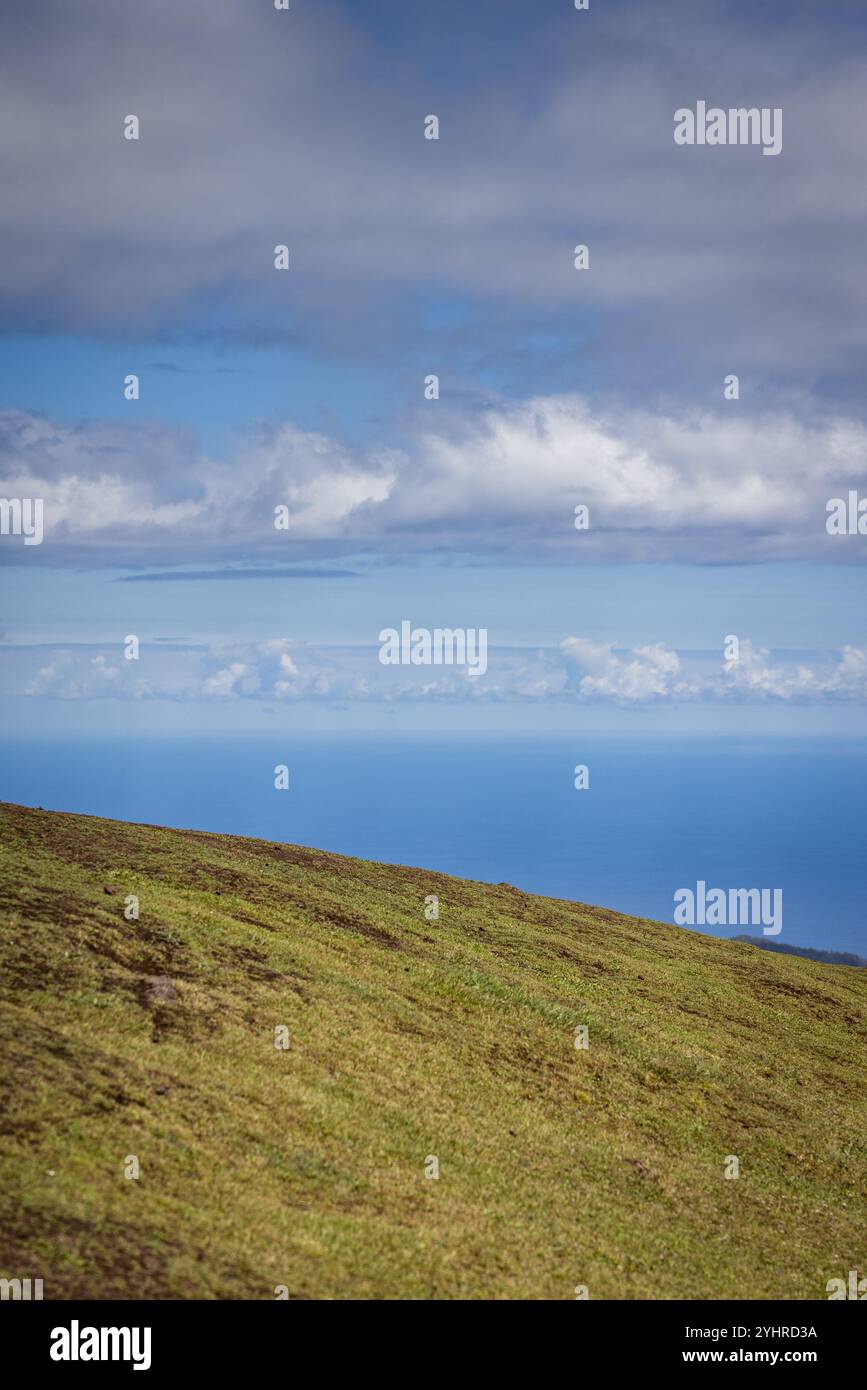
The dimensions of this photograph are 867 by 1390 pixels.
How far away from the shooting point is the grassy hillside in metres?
17.1

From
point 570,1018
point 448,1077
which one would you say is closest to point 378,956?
point 570,1018

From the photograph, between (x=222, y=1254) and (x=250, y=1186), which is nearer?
(x=222, y=1254)

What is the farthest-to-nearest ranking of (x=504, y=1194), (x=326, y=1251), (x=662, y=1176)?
(x=662, y=1176)
(x=504, y=1194)
(x=326, y=1251)

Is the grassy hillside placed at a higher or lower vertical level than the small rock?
lower

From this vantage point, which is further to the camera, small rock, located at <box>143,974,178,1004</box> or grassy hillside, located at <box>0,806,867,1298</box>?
small rock, located at <box>143,974,178,1004</box>

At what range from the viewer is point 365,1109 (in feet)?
78.3

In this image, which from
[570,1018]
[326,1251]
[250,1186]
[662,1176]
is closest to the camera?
[326,1251]

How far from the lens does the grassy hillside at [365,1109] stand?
56.1ft

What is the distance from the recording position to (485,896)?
5591 centimetres

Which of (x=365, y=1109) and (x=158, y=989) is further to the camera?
(x=158, y=989)

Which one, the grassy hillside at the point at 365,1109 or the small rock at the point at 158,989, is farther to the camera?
the small rock at the point at 158,989

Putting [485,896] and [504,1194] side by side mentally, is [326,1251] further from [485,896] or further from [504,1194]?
[485,896]

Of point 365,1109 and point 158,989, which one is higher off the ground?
point 158,989
